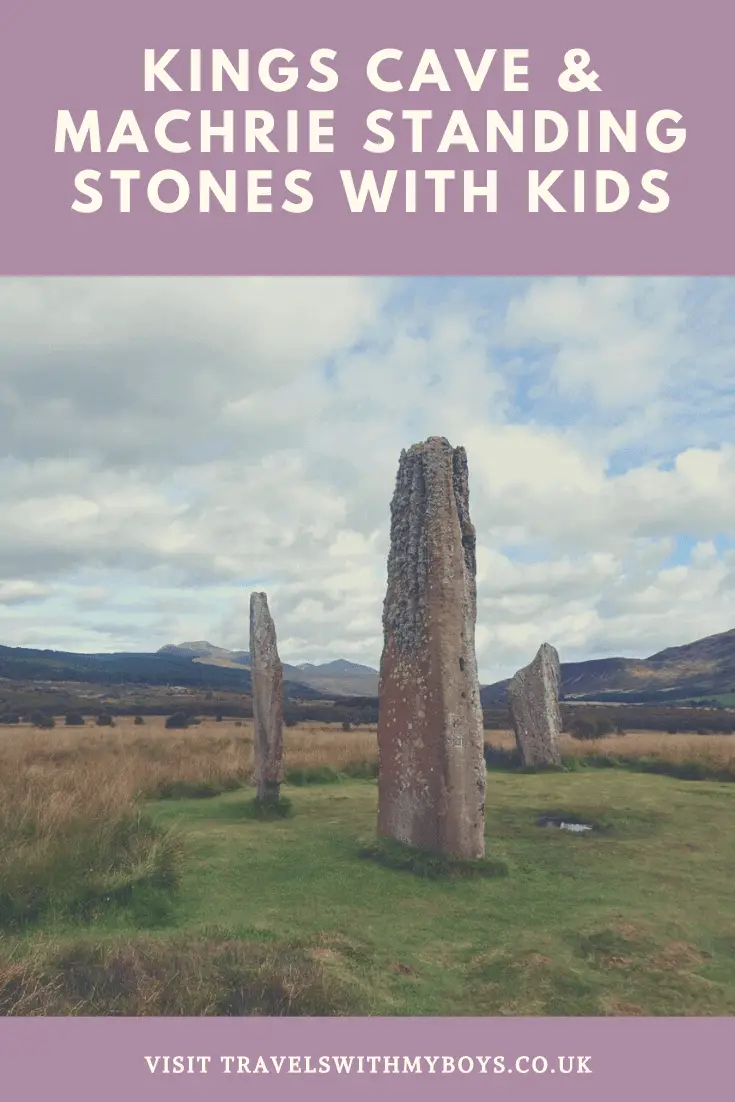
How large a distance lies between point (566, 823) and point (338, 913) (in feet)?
18.6

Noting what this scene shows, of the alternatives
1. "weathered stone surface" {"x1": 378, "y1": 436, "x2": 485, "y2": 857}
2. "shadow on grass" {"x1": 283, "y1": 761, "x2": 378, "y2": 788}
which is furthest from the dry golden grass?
"weathered stone surface" {"x1": 378, "y1": 436, "x2": 485, "y2": 857}

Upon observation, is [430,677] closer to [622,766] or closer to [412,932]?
[412,932]

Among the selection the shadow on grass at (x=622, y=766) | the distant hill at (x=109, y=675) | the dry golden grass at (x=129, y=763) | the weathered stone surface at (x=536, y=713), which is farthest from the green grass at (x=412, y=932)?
the distant hill at (x=109, y=675)

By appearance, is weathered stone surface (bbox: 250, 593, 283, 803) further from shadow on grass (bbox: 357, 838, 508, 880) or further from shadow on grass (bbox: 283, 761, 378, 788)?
shadow on grass (bbox: 357, 838, 508, 880)

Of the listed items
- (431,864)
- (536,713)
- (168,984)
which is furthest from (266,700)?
(536,713)

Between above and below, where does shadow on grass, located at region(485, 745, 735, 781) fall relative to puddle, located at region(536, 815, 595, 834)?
below

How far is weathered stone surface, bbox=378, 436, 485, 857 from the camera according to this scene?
8906 mm

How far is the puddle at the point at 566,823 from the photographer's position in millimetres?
11039

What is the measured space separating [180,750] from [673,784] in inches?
462

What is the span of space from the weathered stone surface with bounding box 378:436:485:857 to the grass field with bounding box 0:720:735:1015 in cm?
74

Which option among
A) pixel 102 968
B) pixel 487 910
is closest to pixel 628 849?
pixel 487 910

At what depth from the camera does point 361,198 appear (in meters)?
8.80

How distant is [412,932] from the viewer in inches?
266

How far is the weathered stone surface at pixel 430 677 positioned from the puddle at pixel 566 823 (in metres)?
2.68
